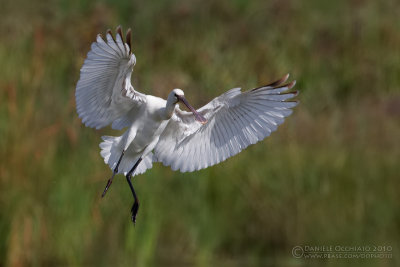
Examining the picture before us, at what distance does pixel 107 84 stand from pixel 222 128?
1.87 ft

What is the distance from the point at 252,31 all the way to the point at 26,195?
5662mm

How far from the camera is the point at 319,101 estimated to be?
392 inches

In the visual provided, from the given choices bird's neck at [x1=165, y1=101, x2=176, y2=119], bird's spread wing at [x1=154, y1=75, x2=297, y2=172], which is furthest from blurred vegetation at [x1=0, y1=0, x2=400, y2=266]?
bird's neck at [x1=165, y1=101, x2=176, y2=119]

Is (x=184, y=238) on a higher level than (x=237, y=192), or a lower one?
lower

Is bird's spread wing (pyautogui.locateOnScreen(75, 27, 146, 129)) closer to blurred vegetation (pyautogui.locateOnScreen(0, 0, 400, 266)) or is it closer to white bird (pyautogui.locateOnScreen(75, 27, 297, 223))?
white bird (pyautogui.locateOnScreen(75, 27, 297, 223))

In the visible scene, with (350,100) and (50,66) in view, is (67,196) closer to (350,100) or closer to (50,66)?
(50,66)

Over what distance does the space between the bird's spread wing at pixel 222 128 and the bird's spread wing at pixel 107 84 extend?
10.9 inches

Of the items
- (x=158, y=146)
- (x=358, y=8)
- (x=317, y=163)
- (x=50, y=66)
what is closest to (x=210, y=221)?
(x=317, y=163)

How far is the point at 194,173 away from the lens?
25.5ft

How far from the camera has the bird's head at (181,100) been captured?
13.1 feet

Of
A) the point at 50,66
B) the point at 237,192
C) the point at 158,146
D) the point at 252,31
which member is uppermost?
the point at 252,31

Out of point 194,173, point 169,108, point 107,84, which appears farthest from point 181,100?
point 194,173

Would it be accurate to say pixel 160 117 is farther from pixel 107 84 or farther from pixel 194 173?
pixel 194 173

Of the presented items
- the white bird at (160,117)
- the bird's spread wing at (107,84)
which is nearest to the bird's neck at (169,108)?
the white bird at (160,117)
